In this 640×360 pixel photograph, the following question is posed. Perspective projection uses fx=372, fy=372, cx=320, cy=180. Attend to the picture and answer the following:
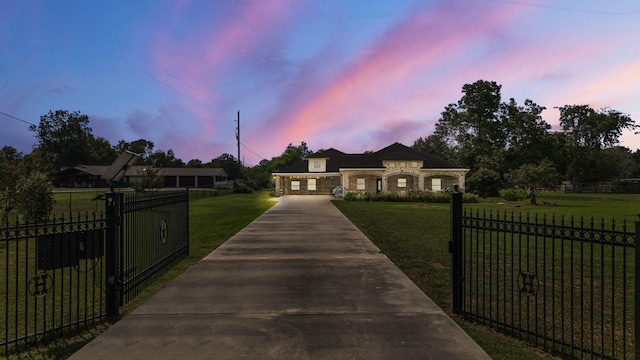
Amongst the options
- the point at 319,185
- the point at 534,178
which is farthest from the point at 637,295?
the point at 319,185

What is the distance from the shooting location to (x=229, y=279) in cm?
703

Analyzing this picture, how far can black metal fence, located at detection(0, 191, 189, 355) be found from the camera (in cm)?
449

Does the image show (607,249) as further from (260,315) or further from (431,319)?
(260,315)

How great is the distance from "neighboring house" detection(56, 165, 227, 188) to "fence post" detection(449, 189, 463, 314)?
3051 inches

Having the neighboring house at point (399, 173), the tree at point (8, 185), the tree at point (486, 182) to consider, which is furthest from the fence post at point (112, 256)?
the tree at point (486, 182)

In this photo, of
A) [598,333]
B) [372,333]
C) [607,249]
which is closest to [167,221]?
[372,333]

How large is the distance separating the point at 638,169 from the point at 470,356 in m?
129

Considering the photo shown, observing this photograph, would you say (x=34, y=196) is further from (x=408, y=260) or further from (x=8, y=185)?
(x=408, y=260)

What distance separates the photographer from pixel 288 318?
498cm

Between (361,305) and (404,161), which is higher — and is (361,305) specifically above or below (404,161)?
below

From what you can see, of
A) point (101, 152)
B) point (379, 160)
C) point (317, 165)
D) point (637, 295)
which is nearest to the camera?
point (637, 295)

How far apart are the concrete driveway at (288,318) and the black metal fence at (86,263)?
0.57 meters

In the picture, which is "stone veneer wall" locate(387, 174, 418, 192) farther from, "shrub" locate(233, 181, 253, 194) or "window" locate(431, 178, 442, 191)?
"shrub" locate(233, 181, 253, 194)

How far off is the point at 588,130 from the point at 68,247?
84266 mm
